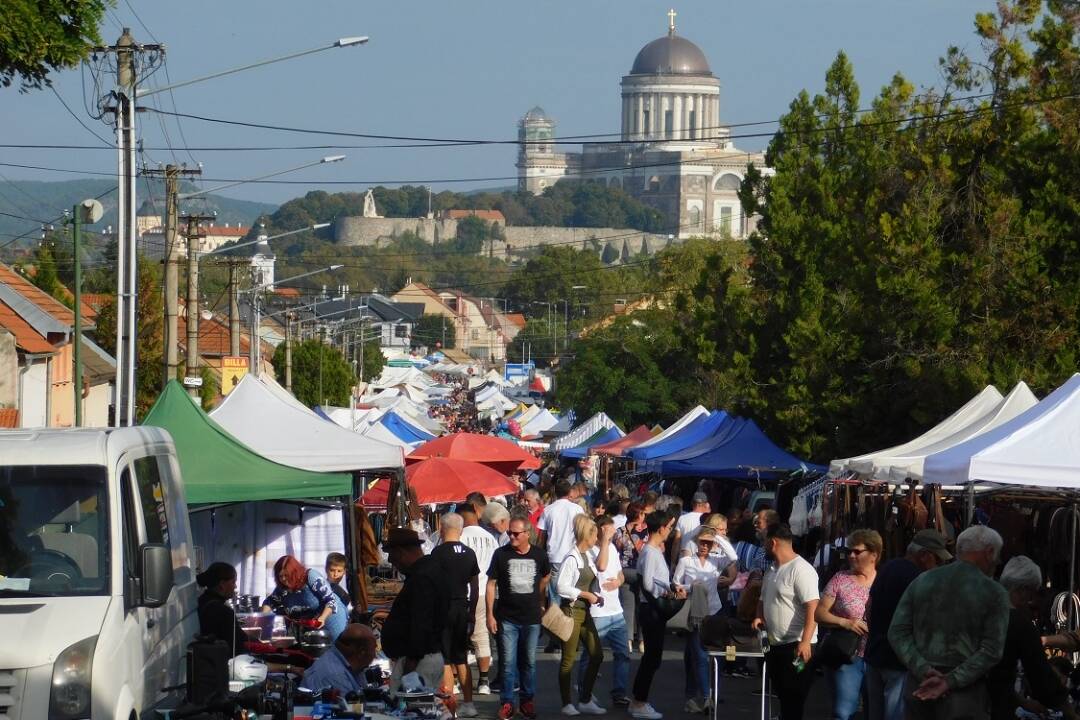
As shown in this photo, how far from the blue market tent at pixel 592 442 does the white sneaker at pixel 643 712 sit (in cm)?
2420

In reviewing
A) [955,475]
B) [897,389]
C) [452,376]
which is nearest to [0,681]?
[955,475]

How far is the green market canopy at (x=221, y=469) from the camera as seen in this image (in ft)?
42.7

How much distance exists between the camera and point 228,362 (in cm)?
3384

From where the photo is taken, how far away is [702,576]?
1319 cm

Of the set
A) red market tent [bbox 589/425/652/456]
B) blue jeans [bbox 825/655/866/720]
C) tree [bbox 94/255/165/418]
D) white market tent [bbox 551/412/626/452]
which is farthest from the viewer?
white market tent [bbox 551/412/626/452]

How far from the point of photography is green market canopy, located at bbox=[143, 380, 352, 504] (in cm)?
1300

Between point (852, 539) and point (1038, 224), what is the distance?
1171 centimetres

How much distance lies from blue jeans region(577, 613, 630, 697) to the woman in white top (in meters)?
0.46

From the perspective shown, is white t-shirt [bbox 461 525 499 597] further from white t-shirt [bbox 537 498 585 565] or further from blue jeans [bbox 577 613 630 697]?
blue jeans [bbox 577 613 630 697]

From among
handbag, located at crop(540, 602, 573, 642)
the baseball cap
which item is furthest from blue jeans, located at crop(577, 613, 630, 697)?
the baseball cap

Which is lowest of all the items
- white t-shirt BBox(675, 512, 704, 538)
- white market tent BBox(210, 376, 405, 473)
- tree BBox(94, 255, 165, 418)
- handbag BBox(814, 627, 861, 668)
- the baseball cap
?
handbag BBox(814, 627, 861, 668)

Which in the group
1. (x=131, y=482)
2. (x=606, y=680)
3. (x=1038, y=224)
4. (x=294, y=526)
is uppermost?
(x=1038, y=224)

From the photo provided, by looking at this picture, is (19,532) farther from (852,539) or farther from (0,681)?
(852,539)

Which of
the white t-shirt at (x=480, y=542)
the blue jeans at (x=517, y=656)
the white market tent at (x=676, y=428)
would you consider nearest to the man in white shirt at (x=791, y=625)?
the blue jeans at (x=517, y=656)
